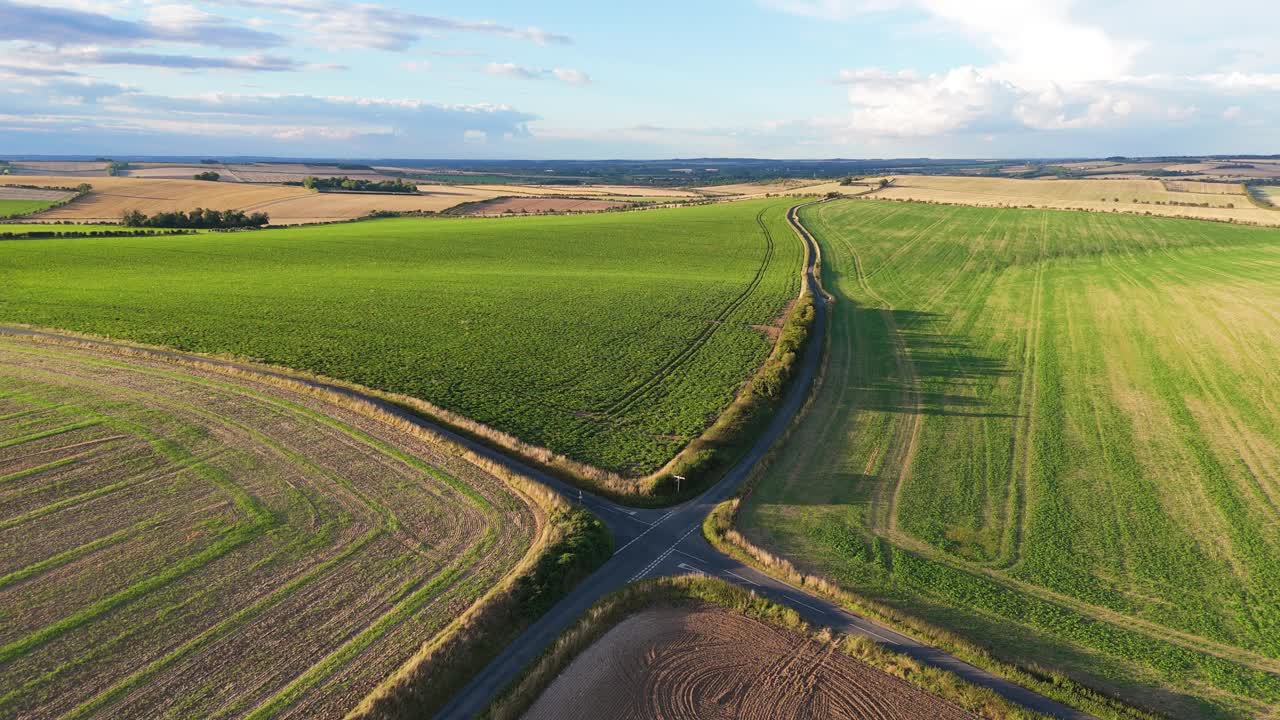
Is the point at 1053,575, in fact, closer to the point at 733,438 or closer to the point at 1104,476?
the point at 1104,476

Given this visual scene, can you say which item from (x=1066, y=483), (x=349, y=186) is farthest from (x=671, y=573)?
(x=349, y=186)

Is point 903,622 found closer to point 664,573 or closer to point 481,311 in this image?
point 664,573

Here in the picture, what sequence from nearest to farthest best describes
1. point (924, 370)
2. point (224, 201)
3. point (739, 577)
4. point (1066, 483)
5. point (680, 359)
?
1. point (739, 577)
2. point (1066, 483)
3. point (924, 370)
4. point (680, 359)
5. point (224, 201)

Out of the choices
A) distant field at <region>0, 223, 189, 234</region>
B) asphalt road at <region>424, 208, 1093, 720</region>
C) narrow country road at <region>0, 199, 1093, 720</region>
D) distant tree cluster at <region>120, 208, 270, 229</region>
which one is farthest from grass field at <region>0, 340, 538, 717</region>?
distant tree cluster at <region>120, 208, 270, 229</region>

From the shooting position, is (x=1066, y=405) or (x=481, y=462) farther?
(x=1066, y=405)

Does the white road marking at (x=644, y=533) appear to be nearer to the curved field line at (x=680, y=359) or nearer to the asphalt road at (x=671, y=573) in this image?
the asphalt road at (x=671, y=573)

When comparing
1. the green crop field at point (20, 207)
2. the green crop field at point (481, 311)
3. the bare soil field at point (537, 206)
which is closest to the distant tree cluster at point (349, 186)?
the bare soil field at point (537, 206)

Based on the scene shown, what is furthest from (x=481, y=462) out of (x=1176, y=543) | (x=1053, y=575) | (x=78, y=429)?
(x=1176, y=543)
